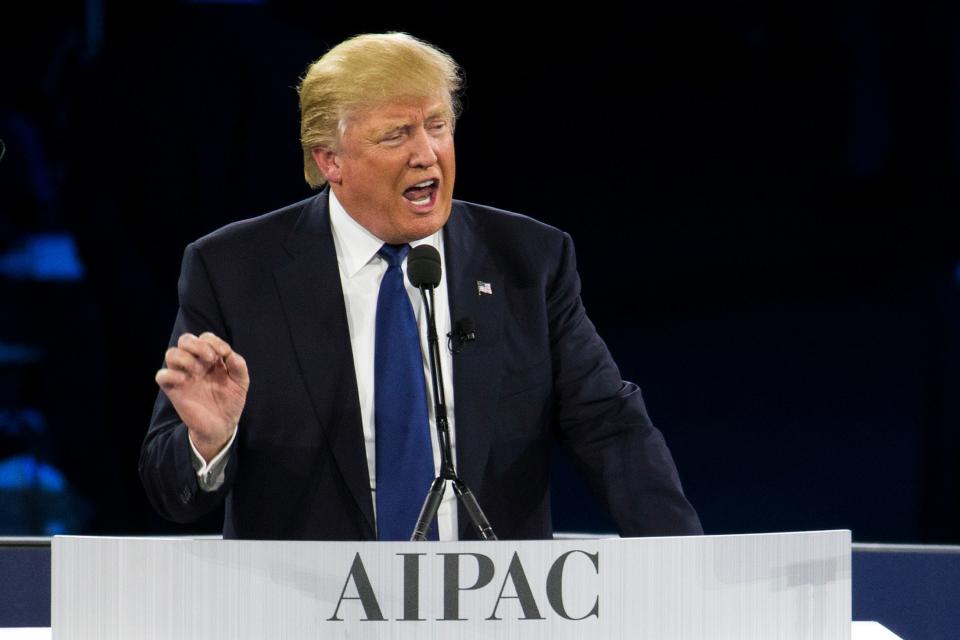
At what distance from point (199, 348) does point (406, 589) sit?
33cm

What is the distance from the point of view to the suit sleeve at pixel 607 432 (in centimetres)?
182

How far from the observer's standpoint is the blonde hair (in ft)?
5.96

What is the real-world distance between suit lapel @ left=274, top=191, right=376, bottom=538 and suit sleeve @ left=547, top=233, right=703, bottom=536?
0.30 m

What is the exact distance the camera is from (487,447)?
1823mm

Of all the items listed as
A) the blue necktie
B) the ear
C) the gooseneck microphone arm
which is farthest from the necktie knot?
the gooseneck microphone arm

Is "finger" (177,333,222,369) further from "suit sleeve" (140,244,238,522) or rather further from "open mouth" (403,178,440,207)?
"open mouth" (403,178,440,207)

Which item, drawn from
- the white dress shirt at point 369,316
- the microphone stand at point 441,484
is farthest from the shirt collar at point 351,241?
the microphone stand at point 441,484

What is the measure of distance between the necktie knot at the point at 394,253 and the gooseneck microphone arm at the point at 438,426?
8.5 inches

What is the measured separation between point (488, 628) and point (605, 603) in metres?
0.11

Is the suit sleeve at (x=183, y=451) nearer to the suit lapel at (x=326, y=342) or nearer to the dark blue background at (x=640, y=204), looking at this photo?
the suit lapel at (x=326, y=342)

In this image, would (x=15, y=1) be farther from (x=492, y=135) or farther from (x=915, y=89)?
(x=915, y=89)

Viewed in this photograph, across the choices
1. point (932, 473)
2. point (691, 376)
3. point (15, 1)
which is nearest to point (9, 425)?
point (15, 1)

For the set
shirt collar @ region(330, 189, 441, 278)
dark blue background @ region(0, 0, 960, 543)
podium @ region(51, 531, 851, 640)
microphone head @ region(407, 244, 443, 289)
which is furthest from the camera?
dark blue background @ region(0, 0, 960, 543)

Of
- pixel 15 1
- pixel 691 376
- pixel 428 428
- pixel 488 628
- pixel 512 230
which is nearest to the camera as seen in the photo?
pixel 488 628
